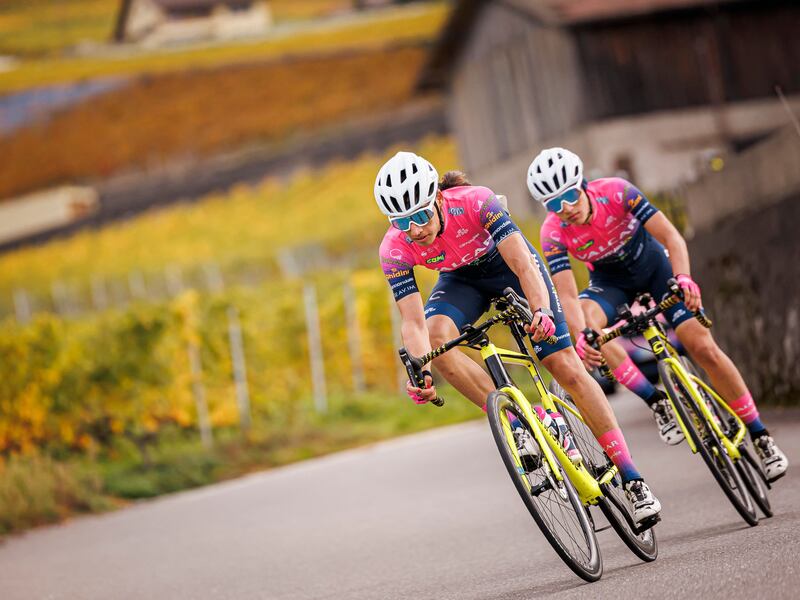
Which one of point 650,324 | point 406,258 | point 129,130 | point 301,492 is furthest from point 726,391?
point 129,130

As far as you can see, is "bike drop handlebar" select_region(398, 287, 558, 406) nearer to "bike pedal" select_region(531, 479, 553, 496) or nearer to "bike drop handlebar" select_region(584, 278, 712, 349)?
"bike pedal" select_region(531, 479, 553, 496)

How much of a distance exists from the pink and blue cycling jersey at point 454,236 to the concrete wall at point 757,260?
18.1 feet

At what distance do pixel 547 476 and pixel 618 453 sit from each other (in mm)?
780

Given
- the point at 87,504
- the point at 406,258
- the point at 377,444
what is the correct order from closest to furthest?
the point at 406,258 < the point at 87,504 < the point at 377,444

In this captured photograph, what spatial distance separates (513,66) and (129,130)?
158 ft

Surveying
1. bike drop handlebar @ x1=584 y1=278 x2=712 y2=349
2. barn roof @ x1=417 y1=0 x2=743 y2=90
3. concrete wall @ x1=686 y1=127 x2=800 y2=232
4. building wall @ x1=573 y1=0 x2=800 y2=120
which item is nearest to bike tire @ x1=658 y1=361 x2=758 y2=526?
bike drop handlebar @ x1=584 y1=278 x2=712 y2=349

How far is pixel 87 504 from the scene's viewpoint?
16.6 meters

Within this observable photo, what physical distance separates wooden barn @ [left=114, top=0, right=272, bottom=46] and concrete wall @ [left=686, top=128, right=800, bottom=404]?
75172 mm

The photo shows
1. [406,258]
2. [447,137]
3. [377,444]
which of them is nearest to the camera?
[406,258]

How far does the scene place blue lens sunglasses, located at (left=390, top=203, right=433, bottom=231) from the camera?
7.06m

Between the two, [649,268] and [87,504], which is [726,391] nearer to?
[649,268]

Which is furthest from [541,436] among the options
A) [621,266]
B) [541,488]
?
[621,266]

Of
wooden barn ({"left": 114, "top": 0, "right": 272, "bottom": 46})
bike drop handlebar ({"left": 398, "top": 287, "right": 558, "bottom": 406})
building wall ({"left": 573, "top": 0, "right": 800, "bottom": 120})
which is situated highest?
wooden barn ({"left": 114, "top": 0, "right": 272, "bottom": 46})

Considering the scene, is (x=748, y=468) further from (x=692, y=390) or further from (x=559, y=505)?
(x=559, y=505)
